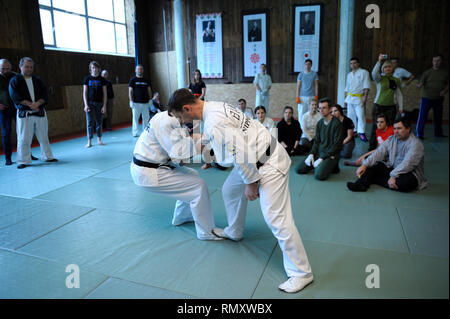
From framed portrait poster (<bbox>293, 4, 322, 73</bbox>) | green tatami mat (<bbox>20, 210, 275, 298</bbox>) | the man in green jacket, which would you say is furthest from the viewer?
framed portrait poster (<bbox>293, 4, 322, 73</bbox>)

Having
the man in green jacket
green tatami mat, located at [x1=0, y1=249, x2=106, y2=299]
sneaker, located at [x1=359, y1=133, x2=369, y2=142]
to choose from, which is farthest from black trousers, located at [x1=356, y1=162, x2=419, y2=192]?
green tatami mat, located at [x1=0, y1=249, x2=106, y2=299]

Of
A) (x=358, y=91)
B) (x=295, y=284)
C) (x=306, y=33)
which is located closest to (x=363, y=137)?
(x=358, y=91)

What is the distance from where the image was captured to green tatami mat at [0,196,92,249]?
10.1ft

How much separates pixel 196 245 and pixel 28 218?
1.94m

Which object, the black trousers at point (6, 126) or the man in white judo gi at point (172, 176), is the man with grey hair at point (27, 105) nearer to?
the black trousers at point (6, 126)

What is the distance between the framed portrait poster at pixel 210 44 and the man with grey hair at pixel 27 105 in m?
6.89

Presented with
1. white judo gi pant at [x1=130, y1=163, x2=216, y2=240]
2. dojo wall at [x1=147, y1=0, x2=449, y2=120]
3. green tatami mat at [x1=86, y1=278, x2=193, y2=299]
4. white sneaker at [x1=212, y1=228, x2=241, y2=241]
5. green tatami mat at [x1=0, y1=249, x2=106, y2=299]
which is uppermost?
dojo wall at [x1=147, y1=0, x2=449, y2=120]

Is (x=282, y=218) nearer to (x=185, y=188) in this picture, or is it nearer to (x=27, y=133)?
(x=185, y=188)

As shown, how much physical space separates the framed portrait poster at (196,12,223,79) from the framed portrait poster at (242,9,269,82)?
91 cm

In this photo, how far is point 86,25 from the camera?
9703 millimetres

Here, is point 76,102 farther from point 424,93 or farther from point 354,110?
point 424,93

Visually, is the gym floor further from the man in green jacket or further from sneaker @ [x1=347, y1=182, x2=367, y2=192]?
the man in green jacket

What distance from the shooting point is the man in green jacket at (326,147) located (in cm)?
474
